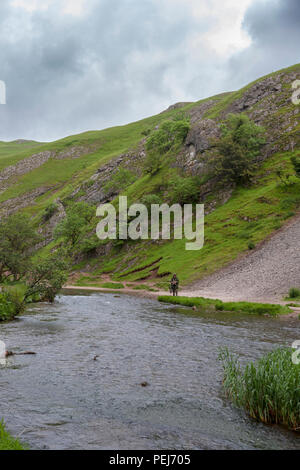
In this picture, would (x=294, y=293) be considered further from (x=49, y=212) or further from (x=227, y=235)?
(x=49, y=212)

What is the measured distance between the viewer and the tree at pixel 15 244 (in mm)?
46062

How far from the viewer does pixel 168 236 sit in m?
87.2

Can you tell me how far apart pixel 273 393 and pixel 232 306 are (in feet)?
83.2

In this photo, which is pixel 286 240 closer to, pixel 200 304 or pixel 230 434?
pixel 200 304

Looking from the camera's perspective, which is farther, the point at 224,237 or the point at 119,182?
the point at 119,182

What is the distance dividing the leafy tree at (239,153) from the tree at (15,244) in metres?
55.0

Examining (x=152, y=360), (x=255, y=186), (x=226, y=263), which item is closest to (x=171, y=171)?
(x=255, y=186)

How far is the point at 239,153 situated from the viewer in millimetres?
89250

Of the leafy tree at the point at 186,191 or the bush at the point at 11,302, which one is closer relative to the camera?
the bush at the point at 11,302

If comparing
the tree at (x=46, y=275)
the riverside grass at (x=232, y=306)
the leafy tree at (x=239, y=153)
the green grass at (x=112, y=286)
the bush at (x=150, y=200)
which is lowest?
the green grass at (x=112, y=286)

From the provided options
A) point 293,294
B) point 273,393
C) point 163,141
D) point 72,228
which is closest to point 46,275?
point 293,294

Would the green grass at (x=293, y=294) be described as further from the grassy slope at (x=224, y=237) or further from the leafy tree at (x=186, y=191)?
the leafy tree at (x=186, y=191)

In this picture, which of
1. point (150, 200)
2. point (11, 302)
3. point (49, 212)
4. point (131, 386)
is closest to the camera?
point (131, 386)

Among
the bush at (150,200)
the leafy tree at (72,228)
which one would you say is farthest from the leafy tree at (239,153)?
the leafy tree at (72,228)
